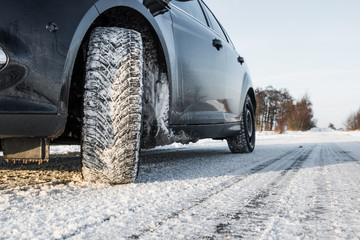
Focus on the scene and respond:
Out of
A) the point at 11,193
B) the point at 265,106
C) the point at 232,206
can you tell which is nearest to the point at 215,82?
the point at 232,206

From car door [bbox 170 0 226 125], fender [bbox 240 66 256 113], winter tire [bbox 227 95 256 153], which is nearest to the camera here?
car door [bbox 170 0 226 125]

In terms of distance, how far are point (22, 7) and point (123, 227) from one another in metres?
0.96

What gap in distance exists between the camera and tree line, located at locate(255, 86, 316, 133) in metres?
49.3

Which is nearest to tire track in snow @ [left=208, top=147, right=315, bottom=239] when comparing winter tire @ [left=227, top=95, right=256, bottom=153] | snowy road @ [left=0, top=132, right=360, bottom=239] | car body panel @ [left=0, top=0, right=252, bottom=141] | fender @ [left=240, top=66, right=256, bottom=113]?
snowy road @ [left=0, top=132, right=360, bottom=239]

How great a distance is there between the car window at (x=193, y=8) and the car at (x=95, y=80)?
0.16m

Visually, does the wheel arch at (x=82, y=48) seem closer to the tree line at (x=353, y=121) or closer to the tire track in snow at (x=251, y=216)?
the tire track in snow at (x=251, y=216)

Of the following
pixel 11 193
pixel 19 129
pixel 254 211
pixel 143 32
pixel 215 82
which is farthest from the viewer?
pixel 215 82

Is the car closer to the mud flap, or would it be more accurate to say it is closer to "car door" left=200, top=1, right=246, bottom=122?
the mud flap

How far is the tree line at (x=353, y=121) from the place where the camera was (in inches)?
2334

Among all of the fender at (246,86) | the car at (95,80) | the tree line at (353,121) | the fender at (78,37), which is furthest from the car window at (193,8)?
the tree line at (353,121)

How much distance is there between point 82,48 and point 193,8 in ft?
5.12

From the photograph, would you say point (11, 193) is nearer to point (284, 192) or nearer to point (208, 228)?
point (208, 228)

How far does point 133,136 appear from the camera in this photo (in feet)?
4.97

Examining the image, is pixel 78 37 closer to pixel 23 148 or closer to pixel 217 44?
pixel 23 148
